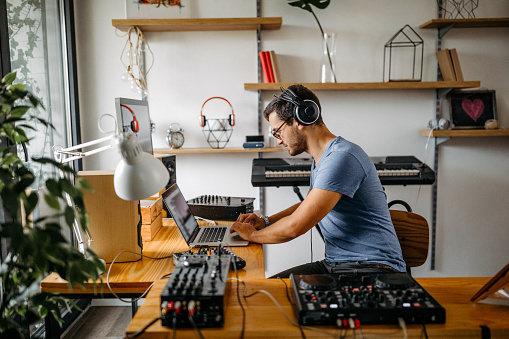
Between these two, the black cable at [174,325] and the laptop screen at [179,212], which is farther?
the laptop screen at [179,212]

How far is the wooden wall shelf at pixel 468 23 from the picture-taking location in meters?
2.79

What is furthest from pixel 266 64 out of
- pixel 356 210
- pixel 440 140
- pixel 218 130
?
pixel 356 210

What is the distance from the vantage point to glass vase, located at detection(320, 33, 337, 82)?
2.98 m

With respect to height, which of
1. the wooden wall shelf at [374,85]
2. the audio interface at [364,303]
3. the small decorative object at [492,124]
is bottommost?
the audio interface at [364,303]

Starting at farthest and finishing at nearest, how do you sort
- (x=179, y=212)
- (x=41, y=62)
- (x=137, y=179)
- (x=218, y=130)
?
(x=218, y=130) < (x=41, y=62) < (x=179, y=212) < (x=137, y=179)

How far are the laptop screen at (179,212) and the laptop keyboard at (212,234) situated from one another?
0.18 feet

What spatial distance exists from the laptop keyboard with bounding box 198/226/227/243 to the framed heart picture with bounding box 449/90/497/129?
1.99m

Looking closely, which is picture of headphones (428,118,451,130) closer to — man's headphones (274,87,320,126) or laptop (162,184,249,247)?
man's headphones (274,87,320,126)

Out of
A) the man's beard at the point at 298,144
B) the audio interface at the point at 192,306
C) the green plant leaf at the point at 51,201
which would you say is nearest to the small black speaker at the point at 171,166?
the man's beard at the point at 298,144

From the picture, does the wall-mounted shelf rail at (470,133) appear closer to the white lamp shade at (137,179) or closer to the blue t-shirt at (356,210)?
the blue t-shirt at (356,210)

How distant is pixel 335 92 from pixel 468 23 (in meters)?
0.99

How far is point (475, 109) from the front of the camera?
3.02 metres

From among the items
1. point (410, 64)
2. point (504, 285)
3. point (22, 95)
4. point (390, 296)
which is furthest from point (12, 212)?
point (410, 64)

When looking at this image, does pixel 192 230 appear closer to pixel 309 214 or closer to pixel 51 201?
pixel 309 214
